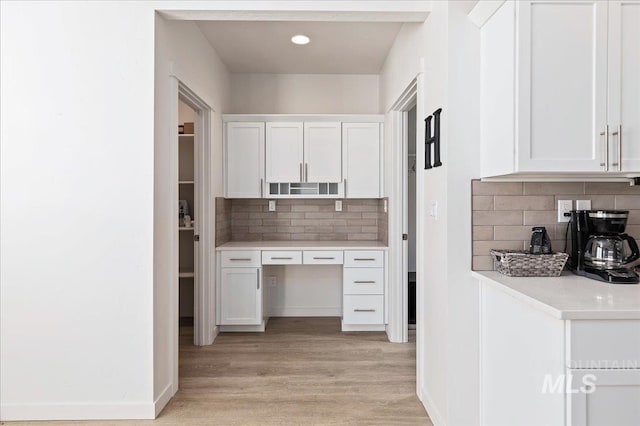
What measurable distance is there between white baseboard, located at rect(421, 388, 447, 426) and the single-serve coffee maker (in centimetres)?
105

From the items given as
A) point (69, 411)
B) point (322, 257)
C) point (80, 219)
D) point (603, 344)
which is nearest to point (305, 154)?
point (322, 257)

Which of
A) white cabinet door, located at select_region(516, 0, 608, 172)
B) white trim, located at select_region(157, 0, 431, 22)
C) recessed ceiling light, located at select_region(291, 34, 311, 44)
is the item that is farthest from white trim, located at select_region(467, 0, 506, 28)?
recessed ceiling light, located at select_region(291, 34, 311, 44)

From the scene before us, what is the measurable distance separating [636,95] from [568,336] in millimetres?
1150

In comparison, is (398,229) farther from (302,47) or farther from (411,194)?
(302,47)

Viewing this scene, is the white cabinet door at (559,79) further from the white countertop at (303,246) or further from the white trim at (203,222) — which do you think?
the white trim at (203,222)

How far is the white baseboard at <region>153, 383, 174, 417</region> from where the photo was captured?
2539mm

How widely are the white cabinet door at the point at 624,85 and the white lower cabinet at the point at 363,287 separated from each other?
7.96 ft

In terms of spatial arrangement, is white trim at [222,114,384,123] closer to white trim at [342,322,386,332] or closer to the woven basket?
white trim at [342,322,386,332]

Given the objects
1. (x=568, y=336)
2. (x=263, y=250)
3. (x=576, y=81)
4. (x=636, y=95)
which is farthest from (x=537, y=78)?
(x=263, y=250)

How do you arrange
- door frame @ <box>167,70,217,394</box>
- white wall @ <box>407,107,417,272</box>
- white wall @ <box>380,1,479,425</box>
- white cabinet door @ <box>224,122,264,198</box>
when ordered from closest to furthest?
white wall @ <box>380,1,479,425</box>, door frame @ <box>167,70,217,394</box>, white cabinet door @ <box>224,122,264,198</box>, white wall @ <box>407,107,417,272</box>

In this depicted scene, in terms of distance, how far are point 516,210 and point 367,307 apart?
7.16 ft

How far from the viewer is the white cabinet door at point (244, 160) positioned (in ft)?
14.2

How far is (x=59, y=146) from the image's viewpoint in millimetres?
2480

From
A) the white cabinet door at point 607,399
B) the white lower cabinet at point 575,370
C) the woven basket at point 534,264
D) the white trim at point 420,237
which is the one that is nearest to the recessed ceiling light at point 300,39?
the white trim at point 420,237
